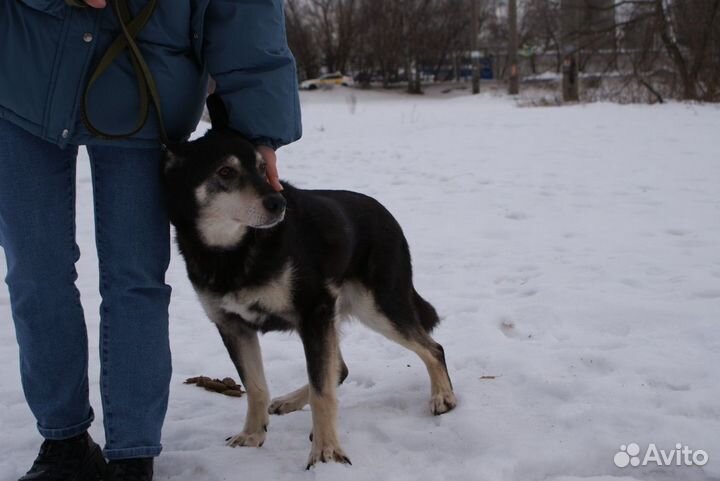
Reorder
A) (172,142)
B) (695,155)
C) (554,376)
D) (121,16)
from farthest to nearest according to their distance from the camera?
(695,155), (554,376), (172,142), (121,16)

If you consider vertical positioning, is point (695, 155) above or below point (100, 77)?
below

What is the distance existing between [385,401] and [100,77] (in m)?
1.65

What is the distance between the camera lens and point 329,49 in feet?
122

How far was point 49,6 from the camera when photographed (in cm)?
180

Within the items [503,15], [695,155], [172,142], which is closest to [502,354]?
[172,142]

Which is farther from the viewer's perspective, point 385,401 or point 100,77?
point 385,401

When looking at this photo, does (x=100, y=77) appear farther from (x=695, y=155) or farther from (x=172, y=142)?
(x=695, y=155)

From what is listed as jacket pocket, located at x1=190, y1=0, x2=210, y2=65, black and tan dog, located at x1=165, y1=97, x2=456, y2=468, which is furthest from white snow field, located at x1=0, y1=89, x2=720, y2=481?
jacket pocket, located at x1=190, y1=0, x2=210, y2=65

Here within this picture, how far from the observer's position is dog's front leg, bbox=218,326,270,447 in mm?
2518

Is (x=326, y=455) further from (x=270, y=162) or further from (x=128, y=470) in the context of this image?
(x=270, y=162)

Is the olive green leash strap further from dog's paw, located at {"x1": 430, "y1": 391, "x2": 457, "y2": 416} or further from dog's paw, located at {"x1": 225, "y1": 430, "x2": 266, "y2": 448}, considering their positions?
dog's paw, located at {"x1": 430, "y1": 391, "x2": 457, "y2": 416}

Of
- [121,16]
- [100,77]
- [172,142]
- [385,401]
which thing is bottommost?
[385,401]

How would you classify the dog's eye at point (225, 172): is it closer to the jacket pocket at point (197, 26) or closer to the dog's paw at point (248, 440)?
the jacket pocket at point (197, 26)

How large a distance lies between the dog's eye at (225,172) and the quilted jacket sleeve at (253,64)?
A: 0.13 m
